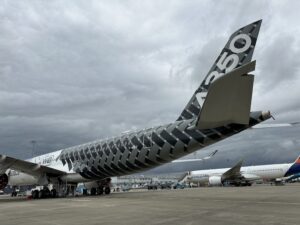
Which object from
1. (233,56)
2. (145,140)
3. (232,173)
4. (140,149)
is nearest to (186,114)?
(145,140)

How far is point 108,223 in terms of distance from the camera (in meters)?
9.61

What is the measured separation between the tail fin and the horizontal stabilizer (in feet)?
11.3

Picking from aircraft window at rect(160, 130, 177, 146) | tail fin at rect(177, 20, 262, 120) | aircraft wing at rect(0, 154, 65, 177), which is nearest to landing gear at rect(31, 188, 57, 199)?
aircraft wing at rect(0, 154, 65, 177)

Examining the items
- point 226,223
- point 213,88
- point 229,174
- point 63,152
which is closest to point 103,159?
point 63,152

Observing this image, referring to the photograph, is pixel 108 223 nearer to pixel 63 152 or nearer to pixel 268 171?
pixel 63 152

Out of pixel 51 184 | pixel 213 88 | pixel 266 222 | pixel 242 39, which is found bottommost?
pixel 266 222

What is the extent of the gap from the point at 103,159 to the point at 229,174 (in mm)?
39926

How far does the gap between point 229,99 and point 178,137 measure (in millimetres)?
6160

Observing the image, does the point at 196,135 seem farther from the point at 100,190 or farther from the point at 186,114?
the point at 100,190

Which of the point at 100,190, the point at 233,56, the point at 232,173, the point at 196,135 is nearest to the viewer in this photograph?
the point at 233,56

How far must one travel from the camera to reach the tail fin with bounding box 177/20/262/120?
16.3m

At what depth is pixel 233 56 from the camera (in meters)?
17.1

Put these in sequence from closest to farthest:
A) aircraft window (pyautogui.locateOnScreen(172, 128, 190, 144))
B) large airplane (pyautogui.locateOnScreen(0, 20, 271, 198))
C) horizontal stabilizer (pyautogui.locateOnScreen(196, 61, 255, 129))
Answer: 1. horizontal stabilizer (pyautogui.locateOnScreen(196, 61, 255, 129))
2. large airplane (pyautogui.locateOnScreen(0, 20, 271, 198))
3. aircraft window (pyautogui.locateOnScreen(172, 128, 190, 144))

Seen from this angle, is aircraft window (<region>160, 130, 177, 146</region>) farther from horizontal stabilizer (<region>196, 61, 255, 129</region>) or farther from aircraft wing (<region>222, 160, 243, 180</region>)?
aircraft wing (<region>222, 160, 243, 180</region>)
